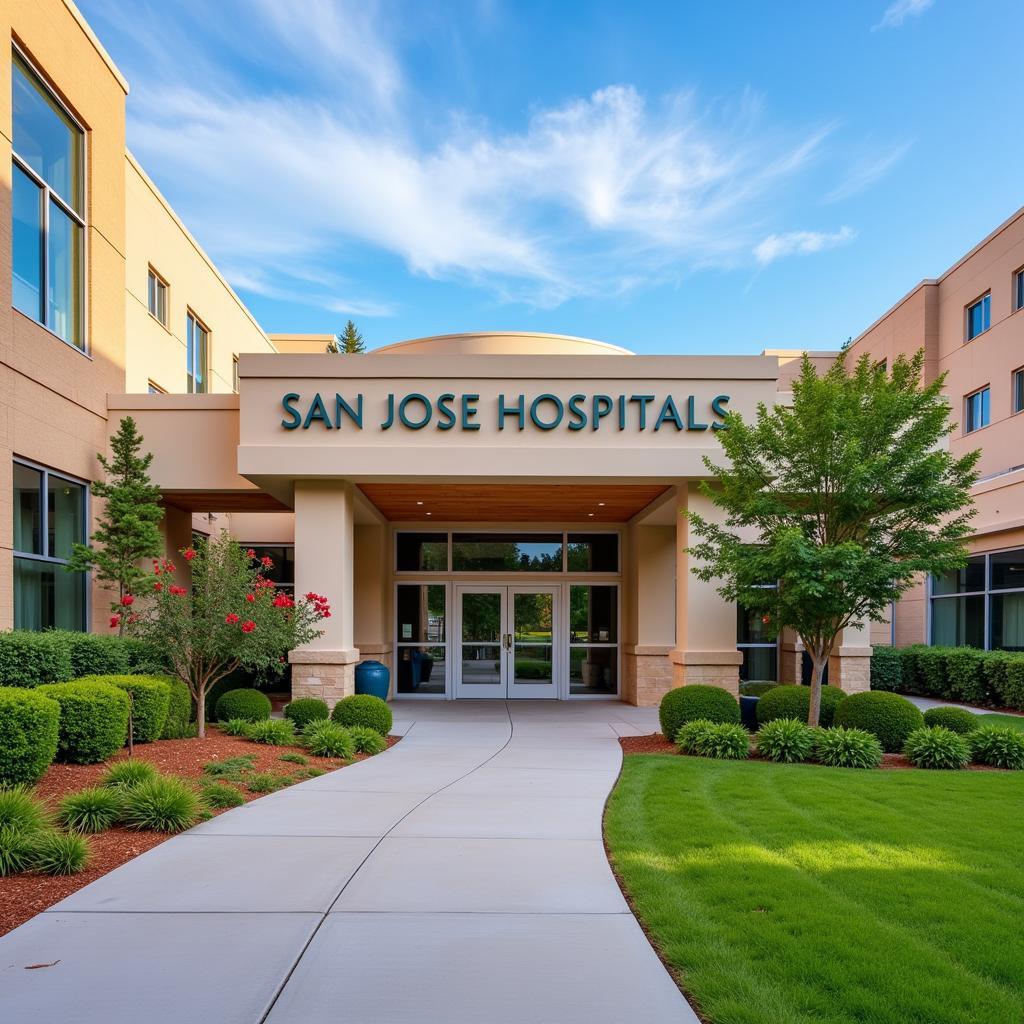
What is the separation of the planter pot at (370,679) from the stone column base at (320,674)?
1624 millimetres

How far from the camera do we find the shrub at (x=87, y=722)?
8695 millimetres

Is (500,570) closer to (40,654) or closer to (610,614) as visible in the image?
(610,614)

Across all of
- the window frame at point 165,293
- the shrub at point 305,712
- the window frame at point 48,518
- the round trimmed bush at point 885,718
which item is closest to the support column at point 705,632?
the round trimmed bush at point 885,718

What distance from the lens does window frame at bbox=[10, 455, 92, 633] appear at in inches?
493

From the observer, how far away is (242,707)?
12781 mm

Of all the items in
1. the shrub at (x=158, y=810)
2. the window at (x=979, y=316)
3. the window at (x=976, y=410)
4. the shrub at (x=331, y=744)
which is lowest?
the shrub at (x=331, y=744)

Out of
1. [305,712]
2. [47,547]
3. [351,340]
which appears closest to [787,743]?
[305,712]

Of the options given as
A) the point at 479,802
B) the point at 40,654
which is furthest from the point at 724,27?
the point at 40,654

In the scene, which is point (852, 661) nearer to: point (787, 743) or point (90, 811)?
point (787, 743)

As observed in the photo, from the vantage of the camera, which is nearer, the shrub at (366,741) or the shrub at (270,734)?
the shrub at (270,734)

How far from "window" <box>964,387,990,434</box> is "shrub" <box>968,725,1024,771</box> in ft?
58.9

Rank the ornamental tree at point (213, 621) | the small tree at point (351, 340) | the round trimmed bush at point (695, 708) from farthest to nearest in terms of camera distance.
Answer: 1. the small tree at point (351, 340)
2. the round trimmed bush at point (695, 708)
3. the ornamental tree at point (213, 621)

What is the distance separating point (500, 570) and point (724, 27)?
12.0m

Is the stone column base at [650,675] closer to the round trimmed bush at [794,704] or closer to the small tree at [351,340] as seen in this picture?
the round trimmed bush at [794,704]
